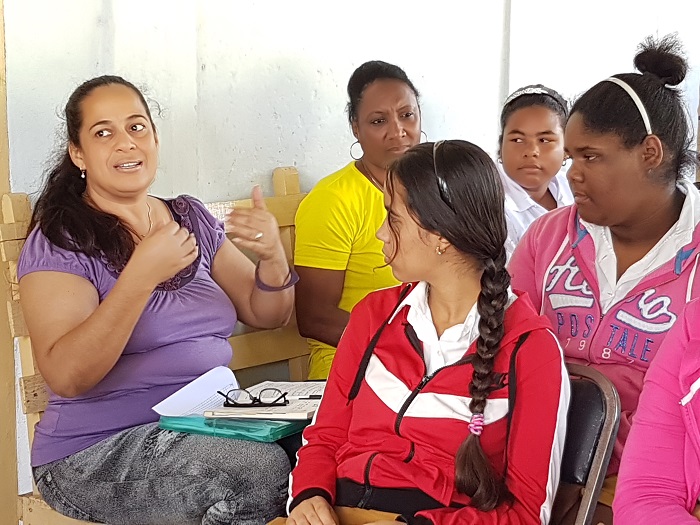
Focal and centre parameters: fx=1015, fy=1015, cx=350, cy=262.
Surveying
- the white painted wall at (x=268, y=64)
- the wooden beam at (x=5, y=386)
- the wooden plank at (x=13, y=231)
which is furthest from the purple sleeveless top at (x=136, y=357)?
the white painted wall at (x=268, y=64)

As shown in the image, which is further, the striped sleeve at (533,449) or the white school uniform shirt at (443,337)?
the white school uniform shirt at (443,337)

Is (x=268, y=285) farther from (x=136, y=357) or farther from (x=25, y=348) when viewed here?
(x=25, y=348)

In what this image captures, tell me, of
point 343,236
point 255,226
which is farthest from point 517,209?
point 255,226

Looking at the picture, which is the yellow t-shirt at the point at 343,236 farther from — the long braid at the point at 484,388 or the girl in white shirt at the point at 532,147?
the long braid at the point at 484,388

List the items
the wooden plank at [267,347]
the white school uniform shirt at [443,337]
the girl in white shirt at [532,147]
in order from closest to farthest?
1. the white school uniform shirt at [443,337]
2. the wooden plank at [267,347]
3. the girl in white shirt at [532,147]

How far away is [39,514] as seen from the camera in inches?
97.4

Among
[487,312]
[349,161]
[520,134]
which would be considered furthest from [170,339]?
[520,134]

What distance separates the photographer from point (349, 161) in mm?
3525

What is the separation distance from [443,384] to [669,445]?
43 cm

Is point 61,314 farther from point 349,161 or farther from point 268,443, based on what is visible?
point 349,161

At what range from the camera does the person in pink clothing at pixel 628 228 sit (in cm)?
224

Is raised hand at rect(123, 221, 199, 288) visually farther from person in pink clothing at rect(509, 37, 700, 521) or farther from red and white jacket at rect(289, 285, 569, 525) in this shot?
person in pink clothing at rect(509, 37, 700, 521)

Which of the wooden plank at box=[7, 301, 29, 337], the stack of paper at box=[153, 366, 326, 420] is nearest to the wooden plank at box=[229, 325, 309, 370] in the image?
the stack of paper at box=[153, 366, 326, 420]

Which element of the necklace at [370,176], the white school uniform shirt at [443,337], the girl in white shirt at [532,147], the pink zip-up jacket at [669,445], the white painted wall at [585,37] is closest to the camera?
the pink zip-up jacket at [669,445]
